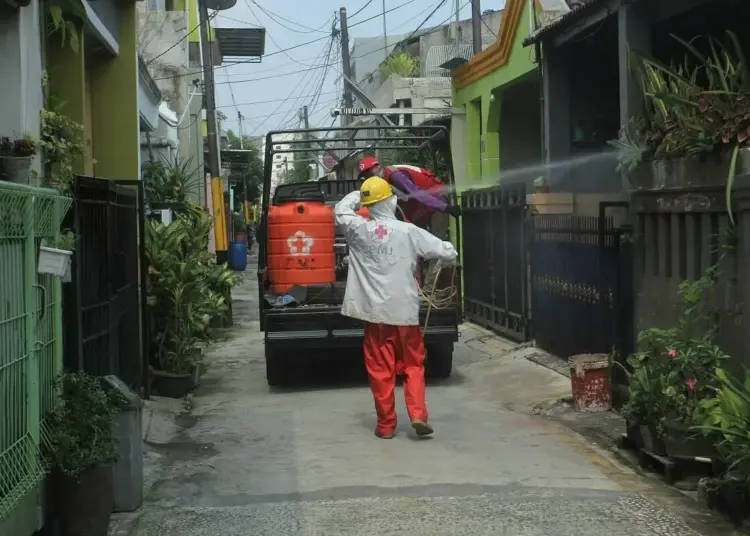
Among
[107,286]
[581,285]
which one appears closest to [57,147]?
[107,286]

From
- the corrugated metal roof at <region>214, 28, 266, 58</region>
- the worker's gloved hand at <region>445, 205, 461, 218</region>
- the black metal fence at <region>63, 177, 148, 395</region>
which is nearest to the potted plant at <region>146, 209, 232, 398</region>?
the black metal fence at <region>63, 177, 148, 395</region>

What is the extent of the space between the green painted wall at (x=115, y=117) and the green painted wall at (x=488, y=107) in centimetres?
633

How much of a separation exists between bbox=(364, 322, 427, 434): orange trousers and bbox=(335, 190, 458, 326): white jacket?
13 centimetres

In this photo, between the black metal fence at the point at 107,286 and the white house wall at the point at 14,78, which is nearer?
the black metal fence at the point at 107,286

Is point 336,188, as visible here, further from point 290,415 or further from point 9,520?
point 9,520

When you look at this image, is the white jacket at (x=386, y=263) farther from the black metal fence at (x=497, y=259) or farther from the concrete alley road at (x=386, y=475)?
the black metal fence at (x=497, y=259)

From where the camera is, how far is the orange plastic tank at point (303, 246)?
9.78 m

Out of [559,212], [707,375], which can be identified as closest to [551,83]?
[559,212]

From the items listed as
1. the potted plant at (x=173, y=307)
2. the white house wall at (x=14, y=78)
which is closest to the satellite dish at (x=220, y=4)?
the potted plant at (x=173, y=307)

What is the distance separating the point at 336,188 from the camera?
11.2m

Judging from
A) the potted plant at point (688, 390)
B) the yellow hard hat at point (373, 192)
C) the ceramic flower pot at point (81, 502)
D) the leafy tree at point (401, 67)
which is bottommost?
the ceramic flower pot at point (81, 502)

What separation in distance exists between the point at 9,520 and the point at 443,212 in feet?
20.5

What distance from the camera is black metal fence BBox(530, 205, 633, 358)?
819cm

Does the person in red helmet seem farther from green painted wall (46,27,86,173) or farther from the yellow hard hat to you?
green painted wall (46,27,86,173)
